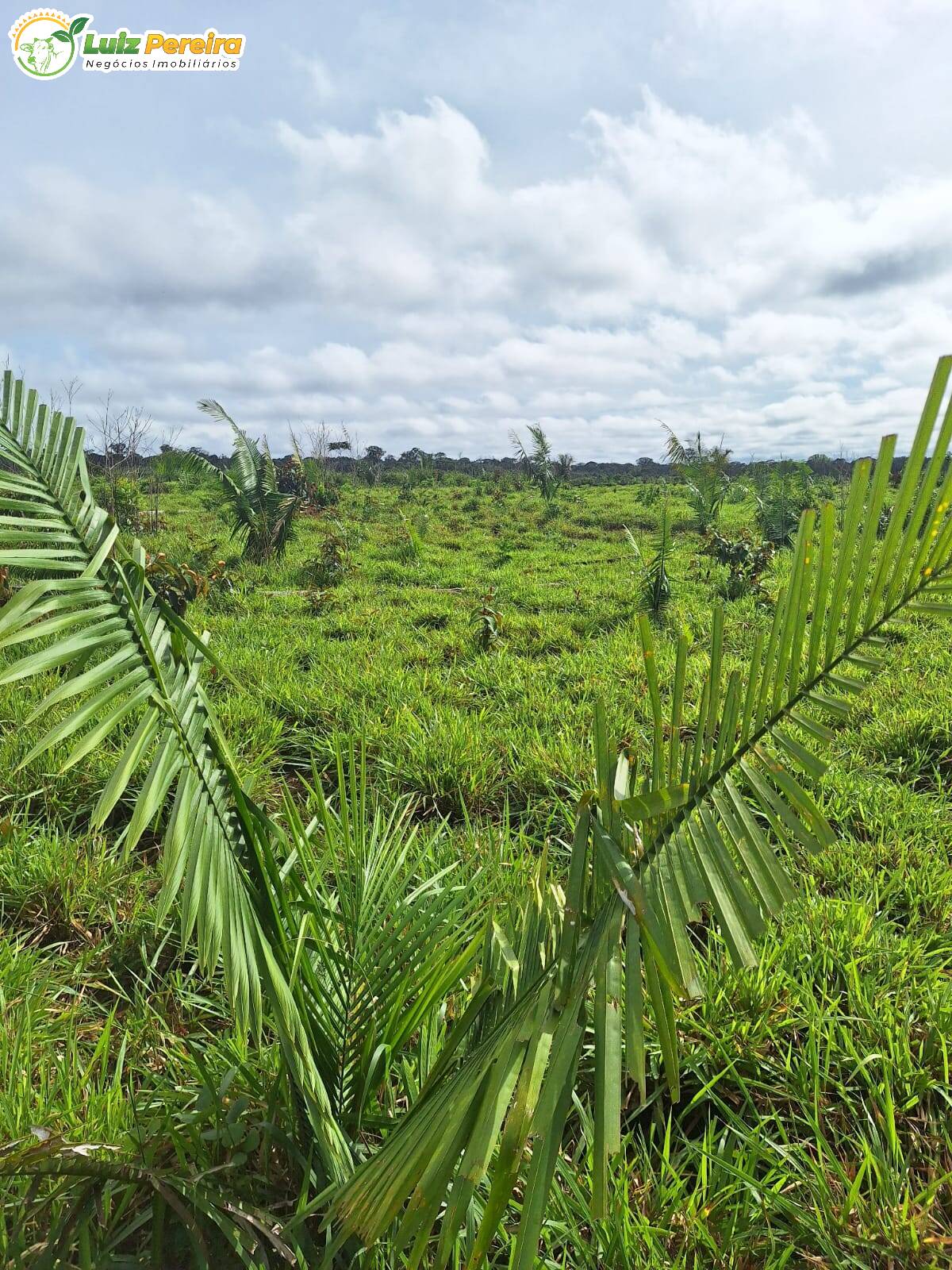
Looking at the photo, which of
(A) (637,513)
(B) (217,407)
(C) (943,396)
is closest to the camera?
(C) (943,396)

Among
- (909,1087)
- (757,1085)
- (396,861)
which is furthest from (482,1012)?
(909,1087)

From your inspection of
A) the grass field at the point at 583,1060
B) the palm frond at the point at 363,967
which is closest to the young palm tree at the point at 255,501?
the grass field at the point at 583,1060

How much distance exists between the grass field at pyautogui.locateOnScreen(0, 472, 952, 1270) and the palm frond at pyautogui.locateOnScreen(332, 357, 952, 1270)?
336mm

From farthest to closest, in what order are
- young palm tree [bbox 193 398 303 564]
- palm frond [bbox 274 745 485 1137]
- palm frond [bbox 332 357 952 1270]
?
young palm tree [bbox 193 398 303 564]
palm frond [bbox 274 745 485 1137]
palm frond [bbox 332 357 952 1270]

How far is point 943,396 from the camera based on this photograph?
24.3 inches

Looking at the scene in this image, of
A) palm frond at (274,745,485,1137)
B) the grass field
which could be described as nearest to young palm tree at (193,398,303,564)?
the grass field

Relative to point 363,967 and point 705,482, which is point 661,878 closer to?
point 363,967

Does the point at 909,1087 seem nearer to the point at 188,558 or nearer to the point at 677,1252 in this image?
the point at 677,1252

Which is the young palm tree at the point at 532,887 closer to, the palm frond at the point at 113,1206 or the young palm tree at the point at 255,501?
the palm frond at the point at 113,1206

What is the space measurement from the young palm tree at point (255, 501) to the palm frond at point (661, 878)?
823cm

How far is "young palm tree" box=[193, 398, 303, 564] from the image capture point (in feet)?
27.9

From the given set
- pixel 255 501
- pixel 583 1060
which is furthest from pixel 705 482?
pixel 583 1060

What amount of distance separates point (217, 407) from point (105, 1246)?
9210 mm

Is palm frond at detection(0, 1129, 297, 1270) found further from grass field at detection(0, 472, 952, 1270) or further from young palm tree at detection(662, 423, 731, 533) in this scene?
young palm tree at detection(662, 423, 731, 533)
